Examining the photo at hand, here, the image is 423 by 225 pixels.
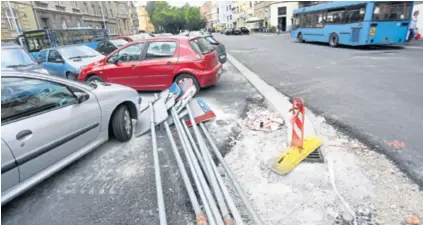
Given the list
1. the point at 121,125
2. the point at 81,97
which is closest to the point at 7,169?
the point at 81,97

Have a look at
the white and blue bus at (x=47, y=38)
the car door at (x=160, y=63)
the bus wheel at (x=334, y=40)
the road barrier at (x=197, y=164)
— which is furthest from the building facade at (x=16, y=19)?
the bus wheel at (x=334, y=40)

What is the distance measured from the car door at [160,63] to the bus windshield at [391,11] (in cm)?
1257

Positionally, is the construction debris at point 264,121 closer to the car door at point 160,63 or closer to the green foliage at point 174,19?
the car door at point 160,63

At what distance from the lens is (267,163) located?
327 cm

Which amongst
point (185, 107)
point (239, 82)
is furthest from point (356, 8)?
point (185, 107)

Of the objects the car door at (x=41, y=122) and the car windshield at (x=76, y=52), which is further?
the car windshield at (x=76, y=52)

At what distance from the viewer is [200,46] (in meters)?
6.57

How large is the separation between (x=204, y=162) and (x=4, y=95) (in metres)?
2.24

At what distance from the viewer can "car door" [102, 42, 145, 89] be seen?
664cm

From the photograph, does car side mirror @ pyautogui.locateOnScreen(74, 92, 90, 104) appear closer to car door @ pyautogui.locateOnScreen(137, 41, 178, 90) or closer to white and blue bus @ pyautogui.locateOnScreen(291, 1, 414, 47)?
car door @ pyautogui.locateOnScreen(137, 41, 178, 90)

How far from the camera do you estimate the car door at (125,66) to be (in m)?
6.64

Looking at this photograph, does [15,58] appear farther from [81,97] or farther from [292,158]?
[292,158]

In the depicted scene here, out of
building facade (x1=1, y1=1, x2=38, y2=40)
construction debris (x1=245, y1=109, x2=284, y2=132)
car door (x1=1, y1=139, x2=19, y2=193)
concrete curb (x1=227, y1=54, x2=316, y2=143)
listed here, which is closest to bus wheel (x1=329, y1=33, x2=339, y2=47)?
concrete curb (x1=227, y1=54, x2=316, y2=143)

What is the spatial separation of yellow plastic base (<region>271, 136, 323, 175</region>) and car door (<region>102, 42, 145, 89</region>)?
15.8ft
